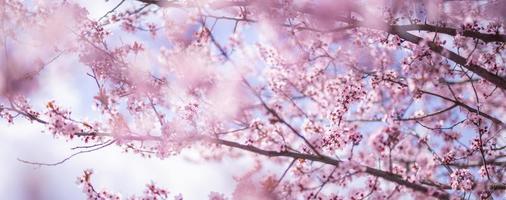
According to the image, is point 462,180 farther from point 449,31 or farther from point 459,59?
point 449,31

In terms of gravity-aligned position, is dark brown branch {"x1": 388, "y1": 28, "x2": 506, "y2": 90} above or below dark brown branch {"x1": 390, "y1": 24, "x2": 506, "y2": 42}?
below

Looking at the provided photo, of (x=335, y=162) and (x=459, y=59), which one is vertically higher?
(x=459, y=59)

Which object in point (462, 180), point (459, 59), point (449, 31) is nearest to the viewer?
point (459, 59)

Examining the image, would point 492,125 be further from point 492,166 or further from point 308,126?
point 308,126

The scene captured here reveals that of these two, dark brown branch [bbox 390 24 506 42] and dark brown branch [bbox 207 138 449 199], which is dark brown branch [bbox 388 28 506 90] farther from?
dark brown branch [bbox 207 138 449 199]

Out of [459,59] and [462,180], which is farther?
[462,180]

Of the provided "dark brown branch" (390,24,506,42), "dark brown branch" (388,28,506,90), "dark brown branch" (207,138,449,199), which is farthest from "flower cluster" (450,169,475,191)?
"dark brown branch" (390,24,506,42)

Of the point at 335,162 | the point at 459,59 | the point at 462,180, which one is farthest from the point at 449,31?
the point at 335,162

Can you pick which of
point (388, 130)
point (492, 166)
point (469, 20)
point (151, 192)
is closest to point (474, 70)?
point (469, 20)

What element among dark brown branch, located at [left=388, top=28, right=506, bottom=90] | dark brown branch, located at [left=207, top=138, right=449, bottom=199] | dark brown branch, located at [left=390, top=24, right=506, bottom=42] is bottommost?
dark brown branch, located at [left=207, top=138, right=449, bottom=199]

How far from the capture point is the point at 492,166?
6730 mm

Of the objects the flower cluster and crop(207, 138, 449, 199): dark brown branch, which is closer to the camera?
crop(207, 138, 449, 199): dark brown branch

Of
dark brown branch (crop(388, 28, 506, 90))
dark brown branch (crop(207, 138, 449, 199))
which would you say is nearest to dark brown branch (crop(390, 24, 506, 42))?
dark brown branch (crop(388, 28, 506, 90))

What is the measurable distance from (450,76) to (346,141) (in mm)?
1635
